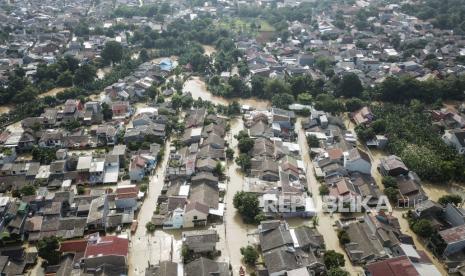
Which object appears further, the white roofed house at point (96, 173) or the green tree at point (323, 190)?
the white roofed house at point (96, 173)

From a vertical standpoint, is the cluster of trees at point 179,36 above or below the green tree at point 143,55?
above

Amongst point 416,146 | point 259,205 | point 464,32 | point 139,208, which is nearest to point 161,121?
point 139,208

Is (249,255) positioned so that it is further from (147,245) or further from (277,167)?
(277,167)

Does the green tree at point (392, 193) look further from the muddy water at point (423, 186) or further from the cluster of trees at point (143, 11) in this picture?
the cluster of trees at point (143, 11)

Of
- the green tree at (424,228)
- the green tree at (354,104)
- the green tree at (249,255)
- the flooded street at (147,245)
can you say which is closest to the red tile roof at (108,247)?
the flooded street at (147,245)

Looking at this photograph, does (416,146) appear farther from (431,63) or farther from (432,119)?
(431,63)

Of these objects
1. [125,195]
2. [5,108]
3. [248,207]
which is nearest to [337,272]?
[248,207]

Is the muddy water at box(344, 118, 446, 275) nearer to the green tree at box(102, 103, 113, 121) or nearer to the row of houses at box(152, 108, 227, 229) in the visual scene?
the row of houses at box(152, 108, 227, 229)
